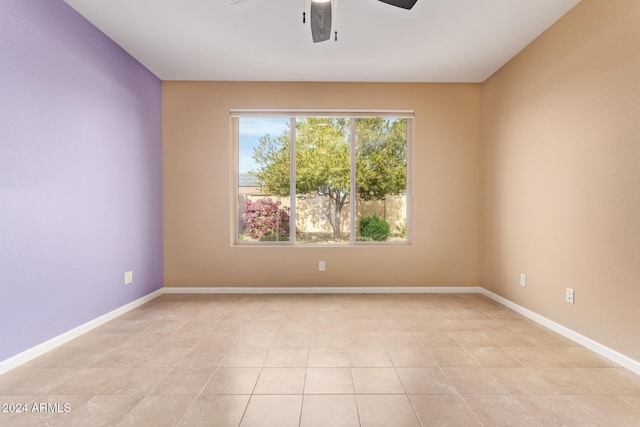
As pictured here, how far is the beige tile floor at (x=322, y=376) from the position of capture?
63.6 inches

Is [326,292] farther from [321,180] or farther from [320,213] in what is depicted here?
[321,180]

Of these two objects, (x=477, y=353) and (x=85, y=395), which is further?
(x=477, y=353)

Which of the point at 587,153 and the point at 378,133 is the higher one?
the point at 378,133

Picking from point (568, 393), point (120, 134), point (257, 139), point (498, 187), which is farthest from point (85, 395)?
point (498, 187)

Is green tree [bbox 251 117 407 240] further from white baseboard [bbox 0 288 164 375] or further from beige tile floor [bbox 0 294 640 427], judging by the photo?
white baseboard [bbox 0 288 164 375]

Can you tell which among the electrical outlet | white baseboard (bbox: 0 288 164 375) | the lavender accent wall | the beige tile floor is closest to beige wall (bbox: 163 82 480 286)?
the lavender accent wall

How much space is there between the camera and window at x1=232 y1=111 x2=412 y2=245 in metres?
4.07

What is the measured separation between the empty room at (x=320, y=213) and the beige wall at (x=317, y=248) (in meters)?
0.03

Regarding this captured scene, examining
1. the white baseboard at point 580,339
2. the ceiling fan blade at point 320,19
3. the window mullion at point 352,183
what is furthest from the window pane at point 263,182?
the white baseboard at point 580,339

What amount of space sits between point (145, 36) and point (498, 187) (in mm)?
3891

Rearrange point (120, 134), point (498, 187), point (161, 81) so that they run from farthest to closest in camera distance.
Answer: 1. point (161, 81)
2. point (498, 187)
3. point (120, 134)

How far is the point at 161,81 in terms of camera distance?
3900 mm

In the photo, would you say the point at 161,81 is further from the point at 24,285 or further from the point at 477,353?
the point at 477,353

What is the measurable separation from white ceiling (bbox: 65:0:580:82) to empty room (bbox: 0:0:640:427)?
0.03 meters
